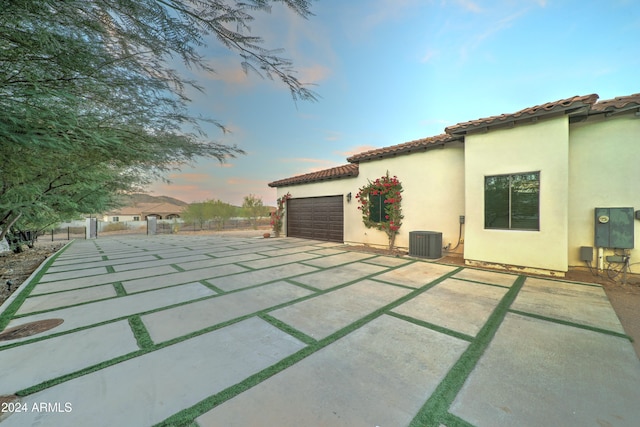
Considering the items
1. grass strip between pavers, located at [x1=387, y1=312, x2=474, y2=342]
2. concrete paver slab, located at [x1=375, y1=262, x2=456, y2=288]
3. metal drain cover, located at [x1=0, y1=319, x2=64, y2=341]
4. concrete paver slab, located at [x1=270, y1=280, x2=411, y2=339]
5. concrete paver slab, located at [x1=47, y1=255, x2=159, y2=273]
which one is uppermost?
concrete paver slab, located at [x1=375, y1=262, x2=456, y2=288]

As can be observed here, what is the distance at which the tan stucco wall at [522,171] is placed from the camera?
454cm

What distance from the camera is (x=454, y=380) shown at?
1741 millimetres

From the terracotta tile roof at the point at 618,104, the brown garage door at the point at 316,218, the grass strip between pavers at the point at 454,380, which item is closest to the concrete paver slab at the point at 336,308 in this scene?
the grass strip between pavers at the point at 454,380

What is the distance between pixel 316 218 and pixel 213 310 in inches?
329

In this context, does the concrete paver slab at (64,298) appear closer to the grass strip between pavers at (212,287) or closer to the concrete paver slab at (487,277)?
the grass strip between pavers at (212,287)

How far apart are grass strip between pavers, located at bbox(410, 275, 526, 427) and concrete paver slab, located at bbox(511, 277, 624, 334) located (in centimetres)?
67

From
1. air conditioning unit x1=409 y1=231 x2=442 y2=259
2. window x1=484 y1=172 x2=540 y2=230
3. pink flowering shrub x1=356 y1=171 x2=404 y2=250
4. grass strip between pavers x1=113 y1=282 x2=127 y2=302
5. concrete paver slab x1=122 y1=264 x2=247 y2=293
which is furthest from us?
pink flowering shrub x1=356 y1=171 x2=404 y2=250

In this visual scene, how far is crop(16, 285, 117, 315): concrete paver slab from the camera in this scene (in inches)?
132

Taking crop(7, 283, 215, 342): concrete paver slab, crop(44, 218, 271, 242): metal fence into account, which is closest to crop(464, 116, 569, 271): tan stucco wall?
crop(7, 283, 215, 342): concrete paver slab

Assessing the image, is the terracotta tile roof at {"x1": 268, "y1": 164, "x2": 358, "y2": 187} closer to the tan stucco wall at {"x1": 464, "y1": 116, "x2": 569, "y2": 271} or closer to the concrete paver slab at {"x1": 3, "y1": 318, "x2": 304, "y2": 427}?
the tan stucco wall at {"x1": 464, "y1": 116, "x2": 569, "y2": 271}

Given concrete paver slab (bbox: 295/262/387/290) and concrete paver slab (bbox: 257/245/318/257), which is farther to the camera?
concrete paver slab (bbox: 257/245/318/257)

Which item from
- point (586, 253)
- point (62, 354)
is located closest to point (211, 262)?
point (62, 354)

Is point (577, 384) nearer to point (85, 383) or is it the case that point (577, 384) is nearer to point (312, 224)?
point (85, 383)

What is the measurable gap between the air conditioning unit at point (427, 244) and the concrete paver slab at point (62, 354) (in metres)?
6.55
